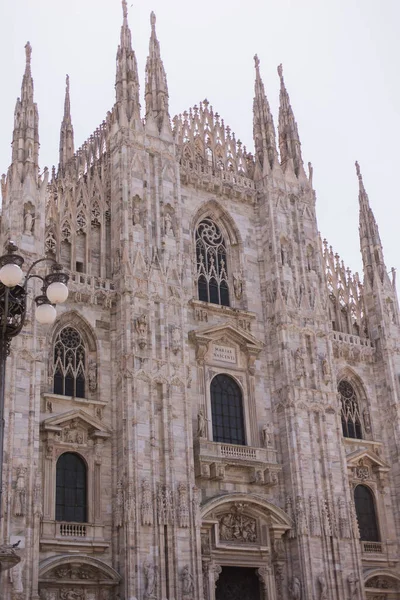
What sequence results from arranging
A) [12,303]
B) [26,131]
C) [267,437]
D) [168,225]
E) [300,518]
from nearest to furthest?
[12,303]
[26,131]
[300,518]
[267,437]
[168,225]

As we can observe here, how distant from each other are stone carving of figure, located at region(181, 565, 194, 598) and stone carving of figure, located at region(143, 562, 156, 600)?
94cm

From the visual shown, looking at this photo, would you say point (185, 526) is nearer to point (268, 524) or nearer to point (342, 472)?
point (268, 524)

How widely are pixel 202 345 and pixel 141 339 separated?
8.97 feet

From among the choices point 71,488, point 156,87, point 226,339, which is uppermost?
point 156,87

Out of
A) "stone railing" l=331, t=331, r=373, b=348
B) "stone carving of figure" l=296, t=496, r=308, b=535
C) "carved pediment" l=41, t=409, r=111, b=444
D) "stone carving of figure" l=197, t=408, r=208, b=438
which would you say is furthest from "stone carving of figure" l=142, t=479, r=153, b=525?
"stone railing" l=331, t=331, r=373, b=348

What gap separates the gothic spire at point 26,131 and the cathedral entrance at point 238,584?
44.0ft

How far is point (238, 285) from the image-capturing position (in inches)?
1188

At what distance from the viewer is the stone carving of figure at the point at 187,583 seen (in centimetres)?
2370

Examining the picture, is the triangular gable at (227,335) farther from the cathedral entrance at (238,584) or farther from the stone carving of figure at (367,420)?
the cathedral entrance at (238,584)

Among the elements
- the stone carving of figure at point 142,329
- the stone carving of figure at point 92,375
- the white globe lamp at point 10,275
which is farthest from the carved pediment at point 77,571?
the white globe lamp at point 10,275

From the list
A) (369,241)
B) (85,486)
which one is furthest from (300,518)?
(369,241)

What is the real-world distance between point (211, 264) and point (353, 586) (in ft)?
38.0

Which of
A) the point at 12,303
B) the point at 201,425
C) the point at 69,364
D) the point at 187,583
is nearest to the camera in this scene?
the point at 12,303

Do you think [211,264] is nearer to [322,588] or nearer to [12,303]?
[322,588]
